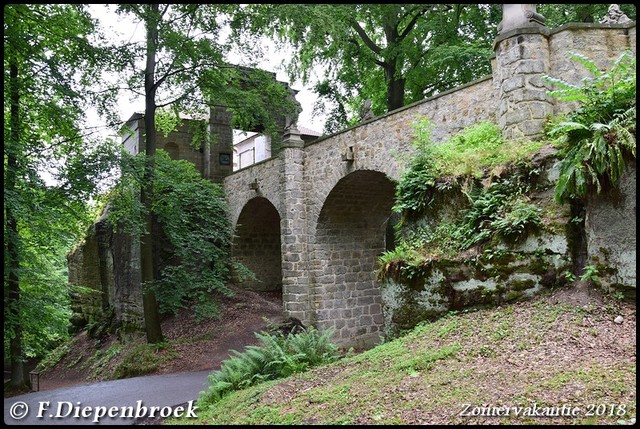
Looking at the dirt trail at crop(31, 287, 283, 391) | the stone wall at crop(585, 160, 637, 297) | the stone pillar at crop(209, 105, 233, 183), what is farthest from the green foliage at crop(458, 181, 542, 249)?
the stone pillar at crop(209, 105, 233, 183)

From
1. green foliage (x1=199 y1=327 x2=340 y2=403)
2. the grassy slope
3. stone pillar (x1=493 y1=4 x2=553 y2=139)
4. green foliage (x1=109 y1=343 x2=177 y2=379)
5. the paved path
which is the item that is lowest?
green foliage (x1=109 y1=343 x2=177 y2=379)

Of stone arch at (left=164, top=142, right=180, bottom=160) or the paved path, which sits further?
stone arch at (left=164, top=142, right=180, bottom=160)

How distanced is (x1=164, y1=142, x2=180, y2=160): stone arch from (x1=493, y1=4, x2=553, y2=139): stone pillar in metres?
14.6

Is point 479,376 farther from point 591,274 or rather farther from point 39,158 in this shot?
point 39,158

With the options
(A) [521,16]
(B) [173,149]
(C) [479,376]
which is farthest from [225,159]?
(C) [479,376]

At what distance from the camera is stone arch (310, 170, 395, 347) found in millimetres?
12945

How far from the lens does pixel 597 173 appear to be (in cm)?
504

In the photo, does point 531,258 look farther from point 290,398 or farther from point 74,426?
point 74,426

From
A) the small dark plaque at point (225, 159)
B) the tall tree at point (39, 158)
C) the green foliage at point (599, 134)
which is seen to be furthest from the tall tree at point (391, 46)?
the green foliage at point (599, 134)

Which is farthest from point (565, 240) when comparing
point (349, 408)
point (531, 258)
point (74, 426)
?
point (74, 426)

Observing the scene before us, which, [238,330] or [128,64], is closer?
[128,64]

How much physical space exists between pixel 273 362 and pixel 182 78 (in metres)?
7.93

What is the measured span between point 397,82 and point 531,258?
34.9 ft

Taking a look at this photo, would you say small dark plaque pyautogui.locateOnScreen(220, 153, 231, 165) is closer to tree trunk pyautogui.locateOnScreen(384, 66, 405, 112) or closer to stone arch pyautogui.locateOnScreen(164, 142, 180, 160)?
stone arch pyautogui.locateOnScreen(164, 142, 180, 160)
